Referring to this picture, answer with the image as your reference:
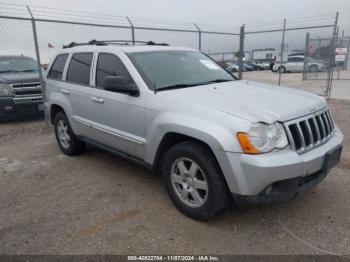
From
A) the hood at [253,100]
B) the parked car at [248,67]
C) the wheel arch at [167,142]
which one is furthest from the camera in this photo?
the parked car at [248,67]

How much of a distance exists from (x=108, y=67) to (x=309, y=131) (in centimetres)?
259

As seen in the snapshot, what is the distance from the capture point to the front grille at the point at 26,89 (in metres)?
7.77

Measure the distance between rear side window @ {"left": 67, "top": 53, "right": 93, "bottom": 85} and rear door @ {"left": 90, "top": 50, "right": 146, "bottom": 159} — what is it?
0.25 metres

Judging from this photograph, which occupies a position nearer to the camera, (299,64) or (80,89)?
(80,89)

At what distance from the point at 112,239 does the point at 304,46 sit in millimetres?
18109

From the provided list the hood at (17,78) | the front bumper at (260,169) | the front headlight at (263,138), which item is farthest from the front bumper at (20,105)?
the front headlight at (263,138)

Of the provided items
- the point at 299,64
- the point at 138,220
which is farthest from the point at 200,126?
the point at 299,64

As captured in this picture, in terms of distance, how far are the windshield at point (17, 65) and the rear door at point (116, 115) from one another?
18.1 ft

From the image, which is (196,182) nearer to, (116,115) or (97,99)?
(116,115)

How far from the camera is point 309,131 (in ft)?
9.78

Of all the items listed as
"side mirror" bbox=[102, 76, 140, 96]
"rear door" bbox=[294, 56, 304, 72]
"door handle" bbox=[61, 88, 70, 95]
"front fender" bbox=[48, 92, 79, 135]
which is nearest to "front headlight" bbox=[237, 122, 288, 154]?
"side mirror" bbox=[102, 76, 140, 96]

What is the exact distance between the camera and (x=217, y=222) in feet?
10.5

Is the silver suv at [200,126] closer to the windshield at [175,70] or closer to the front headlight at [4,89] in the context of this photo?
the windshield at [175,70]

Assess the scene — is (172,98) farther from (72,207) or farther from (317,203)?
(317,203)
